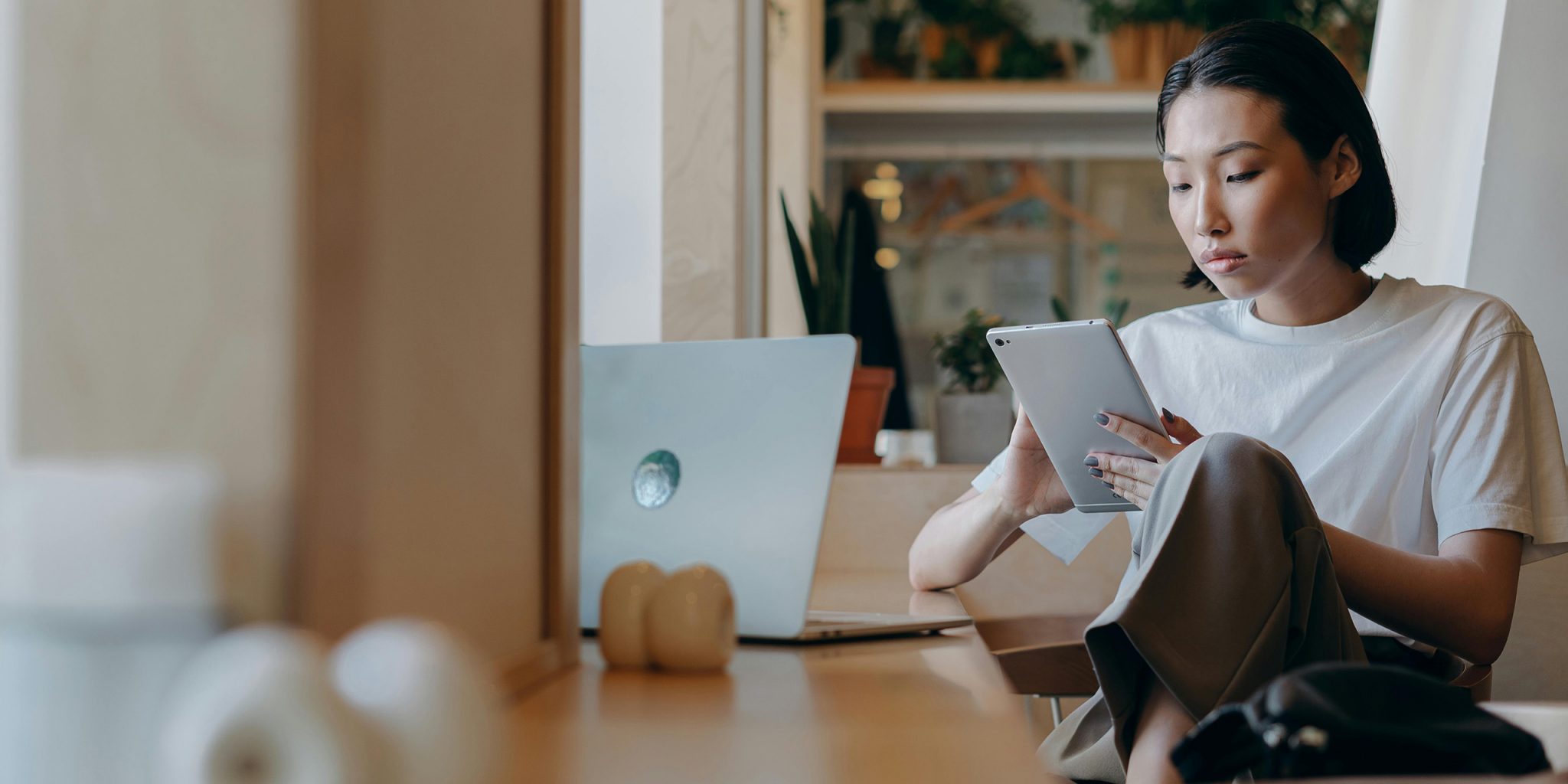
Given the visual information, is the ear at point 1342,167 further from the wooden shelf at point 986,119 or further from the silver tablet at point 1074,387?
the wooden shelf at point 986,119

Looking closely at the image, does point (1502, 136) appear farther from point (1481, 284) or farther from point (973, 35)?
point (973, 35)

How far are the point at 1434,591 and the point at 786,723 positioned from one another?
0.75 m

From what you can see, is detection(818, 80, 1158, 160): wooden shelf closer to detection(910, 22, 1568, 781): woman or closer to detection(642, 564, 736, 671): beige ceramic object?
detection(910, 22, 1568, 781): woman

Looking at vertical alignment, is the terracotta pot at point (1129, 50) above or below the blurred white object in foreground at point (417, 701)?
above

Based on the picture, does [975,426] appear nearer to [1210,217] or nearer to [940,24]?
[1210,217]

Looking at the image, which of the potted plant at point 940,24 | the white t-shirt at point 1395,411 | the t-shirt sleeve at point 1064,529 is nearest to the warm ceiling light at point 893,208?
the potted plant at point 940,24

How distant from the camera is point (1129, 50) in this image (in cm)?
404

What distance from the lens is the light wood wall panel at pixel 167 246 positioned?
355 mm

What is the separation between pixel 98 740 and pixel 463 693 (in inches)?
3.9

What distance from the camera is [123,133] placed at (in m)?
0.37

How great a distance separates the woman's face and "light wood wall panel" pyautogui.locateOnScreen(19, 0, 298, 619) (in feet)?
3.62

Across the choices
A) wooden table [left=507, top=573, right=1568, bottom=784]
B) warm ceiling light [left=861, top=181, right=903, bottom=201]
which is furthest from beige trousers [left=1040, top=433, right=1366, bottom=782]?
warm ceiling light [left=861, top=181, right=903, bottom=201]

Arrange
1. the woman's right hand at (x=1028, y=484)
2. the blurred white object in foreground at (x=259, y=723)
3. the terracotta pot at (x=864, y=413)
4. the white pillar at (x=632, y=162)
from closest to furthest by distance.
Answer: the blurred white object in foreground at (x=259, y=723) → the woman's right hand at (x=1028, y=484) → the white pillar at (x=632, y=162) → the terracotta pot at (x=864, y=413)

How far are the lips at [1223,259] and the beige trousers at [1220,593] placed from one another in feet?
1.58
